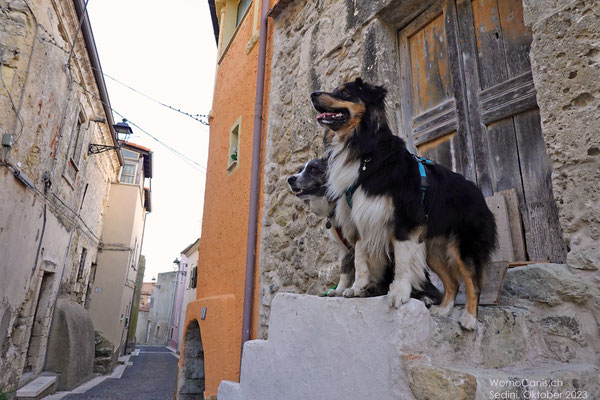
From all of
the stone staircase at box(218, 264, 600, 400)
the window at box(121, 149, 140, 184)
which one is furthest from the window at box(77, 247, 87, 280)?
the stone staircase at box(218, 264, 600, 400)

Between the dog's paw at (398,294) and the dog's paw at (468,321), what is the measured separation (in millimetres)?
282

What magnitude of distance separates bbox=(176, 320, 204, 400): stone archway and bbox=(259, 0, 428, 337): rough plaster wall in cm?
300

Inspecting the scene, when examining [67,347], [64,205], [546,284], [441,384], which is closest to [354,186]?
[441,384]

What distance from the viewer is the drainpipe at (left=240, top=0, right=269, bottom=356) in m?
4.59

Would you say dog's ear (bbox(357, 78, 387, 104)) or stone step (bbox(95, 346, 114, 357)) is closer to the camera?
dog's ear (bbox(357, 78, 387, 104))

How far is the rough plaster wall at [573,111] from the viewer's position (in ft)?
6.55

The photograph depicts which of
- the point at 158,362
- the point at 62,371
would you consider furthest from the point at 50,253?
the point at 158,362

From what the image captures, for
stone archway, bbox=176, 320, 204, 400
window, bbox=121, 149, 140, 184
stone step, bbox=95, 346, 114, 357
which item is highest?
window, bbox=121, 149, 140, 184

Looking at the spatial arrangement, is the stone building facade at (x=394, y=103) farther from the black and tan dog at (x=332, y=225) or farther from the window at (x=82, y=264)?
the window at (x=82, y=264)

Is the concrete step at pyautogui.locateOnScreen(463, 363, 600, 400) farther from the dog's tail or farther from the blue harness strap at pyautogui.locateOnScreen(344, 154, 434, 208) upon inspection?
the blue harness strap at pyautogui.locateOnScreen(344, 154, 434, 208)

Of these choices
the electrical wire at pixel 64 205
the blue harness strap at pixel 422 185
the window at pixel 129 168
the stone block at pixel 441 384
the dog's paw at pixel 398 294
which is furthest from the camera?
the window at pixel 129 168

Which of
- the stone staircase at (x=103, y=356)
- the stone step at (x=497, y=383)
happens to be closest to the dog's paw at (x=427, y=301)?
the stone step at (x=497, y=383)

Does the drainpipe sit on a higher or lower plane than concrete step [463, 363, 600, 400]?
higher

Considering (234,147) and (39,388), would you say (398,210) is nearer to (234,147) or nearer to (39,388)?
(234,147)
